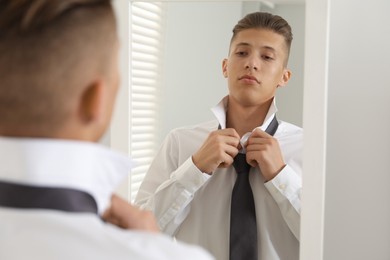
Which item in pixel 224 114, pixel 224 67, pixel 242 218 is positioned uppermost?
pixel 224 67

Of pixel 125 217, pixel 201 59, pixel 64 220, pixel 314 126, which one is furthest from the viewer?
pixel 201 59

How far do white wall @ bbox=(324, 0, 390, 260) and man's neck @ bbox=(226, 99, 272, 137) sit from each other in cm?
14

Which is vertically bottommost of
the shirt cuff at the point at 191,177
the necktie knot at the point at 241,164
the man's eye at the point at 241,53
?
the shirt cuff at the point at 191,177

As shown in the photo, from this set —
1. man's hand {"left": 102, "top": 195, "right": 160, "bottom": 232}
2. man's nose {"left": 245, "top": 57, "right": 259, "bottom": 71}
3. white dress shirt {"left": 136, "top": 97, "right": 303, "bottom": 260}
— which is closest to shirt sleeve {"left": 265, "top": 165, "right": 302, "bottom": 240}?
white dress shirt {"left": 136, "top": 97, "right": 303, "bottom": 260}

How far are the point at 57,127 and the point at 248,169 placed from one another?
711 millimetres

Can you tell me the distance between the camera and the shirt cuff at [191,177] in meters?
1.27

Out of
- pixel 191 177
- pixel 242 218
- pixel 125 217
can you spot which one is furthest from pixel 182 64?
pixel 125 217

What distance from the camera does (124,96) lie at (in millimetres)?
1426

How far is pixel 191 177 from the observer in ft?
4.18

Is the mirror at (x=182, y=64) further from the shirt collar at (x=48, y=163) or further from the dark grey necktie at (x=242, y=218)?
the shirt collar at (x=48, y=163)

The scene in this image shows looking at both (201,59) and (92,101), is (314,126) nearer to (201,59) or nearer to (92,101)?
(201,59)

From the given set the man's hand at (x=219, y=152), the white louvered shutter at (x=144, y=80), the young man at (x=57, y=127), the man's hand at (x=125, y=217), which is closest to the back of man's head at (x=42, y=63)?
the young man at (x=57, y=127)

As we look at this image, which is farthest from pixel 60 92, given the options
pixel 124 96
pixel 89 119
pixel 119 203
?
pixel 124 96

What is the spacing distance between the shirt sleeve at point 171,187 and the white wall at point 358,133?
0.28 meters
